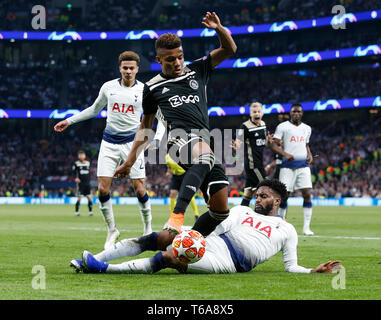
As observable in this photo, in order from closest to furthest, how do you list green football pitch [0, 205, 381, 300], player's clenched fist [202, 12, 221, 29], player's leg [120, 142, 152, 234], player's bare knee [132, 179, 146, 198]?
1. green football pitch [0, 205, 381, 300]
2. player's clenched fist [202, 12, 221, 29]
3. player's leg [120, 142, 152, 234]
4. player's bare knee [132, 179, 146, 198]

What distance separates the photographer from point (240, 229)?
659cm

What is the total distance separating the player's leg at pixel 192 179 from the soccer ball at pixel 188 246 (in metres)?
0.09

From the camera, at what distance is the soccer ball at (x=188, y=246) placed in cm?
568

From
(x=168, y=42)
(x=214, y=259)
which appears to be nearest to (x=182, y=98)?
(x=168, y=42)

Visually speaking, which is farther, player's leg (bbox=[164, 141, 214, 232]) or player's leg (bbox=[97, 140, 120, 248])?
player's leg (bbox=[97, 140, 120, 248])

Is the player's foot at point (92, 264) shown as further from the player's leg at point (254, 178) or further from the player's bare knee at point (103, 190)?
the player's leg at point (254, 178)

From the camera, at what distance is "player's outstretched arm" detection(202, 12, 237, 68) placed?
20.7 feet

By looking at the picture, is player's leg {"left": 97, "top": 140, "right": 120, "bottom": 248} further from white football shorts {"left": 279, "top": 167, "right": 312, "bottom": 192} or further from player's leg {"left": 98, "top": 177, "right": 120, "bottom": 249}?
white football shorts {"left": 279, "top": 167, "right": 312, "bottom": 192}

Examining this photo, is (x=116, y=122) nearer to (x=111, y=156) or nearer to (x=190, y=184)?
(x=111, y=156)

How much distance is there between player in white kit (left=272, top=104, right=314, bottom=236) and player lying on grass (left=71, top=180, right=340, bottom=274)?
7.04m

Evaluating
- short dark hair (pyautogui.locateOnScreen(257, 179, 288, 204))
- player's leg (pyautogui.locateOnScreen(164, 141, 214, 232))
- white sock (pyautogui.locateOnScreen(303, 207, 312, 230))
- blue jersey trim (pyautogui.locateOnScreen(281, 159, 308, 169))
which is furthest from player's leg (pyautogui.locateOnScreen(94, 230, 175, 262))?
blue jersey trim (pyautogui.locateOnScreen(281, 159, 308, 169))

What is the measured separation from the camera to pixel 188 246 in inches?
224

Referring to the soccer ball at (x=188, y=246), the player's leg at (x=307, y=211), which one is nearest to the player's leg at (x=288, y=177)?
the player's leg at (x=307, y=211)

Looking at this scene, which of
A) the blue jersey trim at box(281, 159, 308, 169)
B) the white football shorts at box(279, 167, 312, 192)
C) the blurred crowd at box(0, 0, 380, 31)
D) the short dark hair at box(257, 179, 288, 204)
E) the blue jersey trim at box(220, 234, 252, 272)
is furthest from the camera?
the blurred crowd at box(0, 0, 380, 31)
